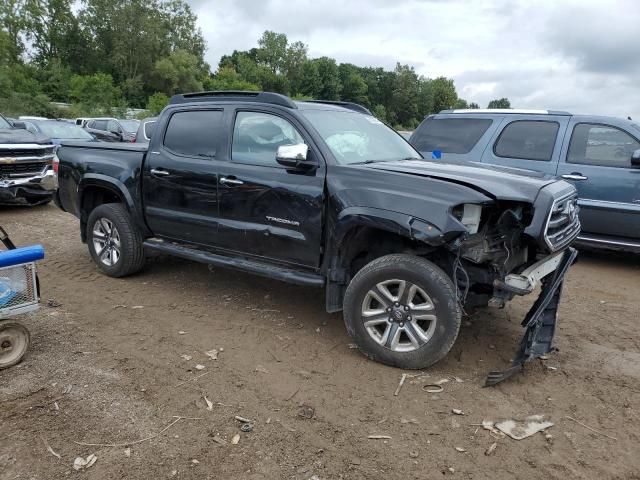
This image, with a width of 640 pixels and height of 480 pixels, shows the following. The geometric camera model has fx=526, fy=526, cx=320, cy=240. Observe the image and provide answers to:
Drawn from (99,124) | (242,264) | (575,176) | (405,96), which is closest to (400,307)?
(242,264)

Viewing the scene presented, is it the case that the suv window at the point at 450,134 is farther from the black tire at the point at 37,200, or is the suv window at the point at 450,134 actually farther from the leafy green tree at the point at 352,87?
the leafy green tree at the point at 352,87

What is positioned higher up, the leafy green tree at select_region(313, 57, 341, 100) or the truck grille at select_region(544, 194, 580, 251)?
the leafy green tree at select_region(313, 57, 341, 100)

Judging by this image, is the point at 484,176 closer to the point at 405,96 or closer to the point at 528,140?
the point at 528,140

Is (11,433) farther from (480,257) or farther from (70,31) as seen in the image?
(70,31)

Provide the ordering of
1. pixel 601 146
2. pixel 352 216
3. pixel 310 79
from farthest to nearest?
1. pixel 310 79
2. pixel 601 146
3. pixel 352 216

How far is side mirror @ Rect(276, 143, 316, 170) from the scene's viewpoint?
156 inches

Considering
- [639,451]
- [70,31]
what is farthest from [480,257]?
[70,31]

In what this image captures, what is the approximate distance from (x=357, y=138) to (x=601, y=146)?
3.81 metres

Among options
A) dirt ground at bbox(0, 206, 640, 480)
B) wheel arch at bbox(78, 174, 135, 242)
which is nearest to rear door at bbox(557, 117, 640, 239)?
dirt ground at bbox(0, 206, 640, 480)

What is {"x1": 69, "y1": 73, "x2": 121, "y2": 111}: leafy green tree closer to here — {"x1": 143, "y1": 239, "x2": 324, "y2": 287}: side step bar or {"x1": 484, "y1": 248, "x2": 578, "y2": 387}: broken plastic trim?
{"x1": 143, "y1": 239, "x2": 324, "y2": 287}: side step bar

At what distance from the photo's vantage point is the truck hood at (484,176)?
3.55 meters

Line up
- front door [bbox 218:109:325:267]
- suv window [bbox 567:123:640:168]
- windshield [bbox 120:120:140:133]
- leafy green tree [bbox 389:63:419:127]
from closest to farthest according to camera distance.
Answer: front door [bbox 218:109:325:267] → suv window [bbox 567:123:640:168] → windshield [bbox 120:120:140:133] → leafy green tree [bbox 389:63:419:127]

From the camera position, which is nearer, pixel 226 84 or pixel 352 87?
pixel 226 84

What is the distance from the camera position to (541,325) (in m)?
3.75
